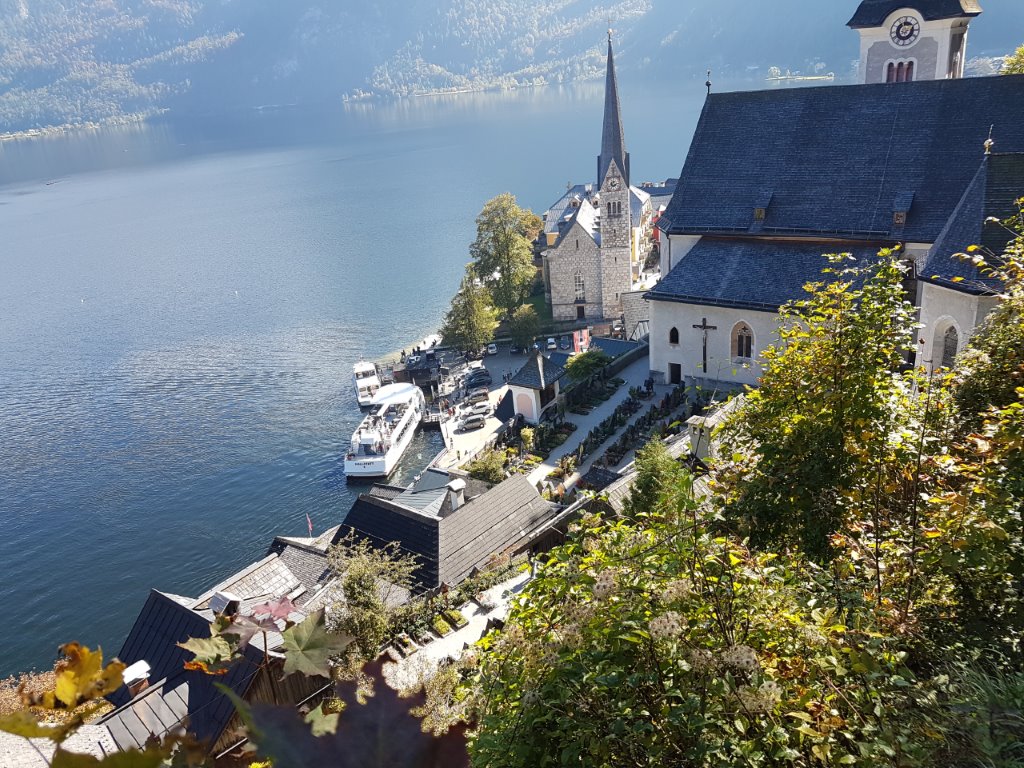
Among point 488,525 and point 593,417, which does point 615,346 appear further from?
point 488,525

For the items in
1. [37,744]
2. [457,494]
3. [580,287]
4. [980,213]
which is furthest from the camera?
[580,287]

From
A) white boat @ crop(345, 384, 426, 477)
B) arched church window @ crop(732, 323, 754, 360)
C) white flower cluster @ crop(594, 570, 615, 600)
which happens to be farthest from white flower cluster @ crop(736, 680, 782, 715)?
white boat @ crop(345, 384, 426, 477)

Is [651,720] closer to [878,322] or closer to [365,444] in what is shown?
[878,322]

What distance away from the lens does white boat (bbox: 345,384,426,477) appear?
34.1 m

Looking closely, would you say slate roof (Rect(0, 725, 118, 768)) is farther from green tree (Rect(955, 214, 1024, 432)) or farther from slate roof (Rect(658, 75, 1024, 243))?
slate roof (Rect(658, 75, 1024, 243))

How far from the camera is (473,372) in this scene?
149ft

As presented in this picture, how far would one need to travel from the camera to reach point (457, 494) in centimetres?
2258

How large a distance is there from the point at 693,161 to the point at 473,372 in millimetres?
19752

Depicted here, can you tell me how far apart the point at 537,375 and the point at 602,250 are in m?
19.2

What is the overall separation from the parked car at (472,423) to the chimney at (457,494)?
13.1 meters

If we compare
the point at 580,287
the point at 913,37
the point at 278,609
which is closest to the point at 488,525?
the point at 278,609

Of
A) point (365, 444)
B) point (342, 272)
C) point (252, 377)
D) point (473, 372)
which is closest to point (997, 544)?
point (365, 444)

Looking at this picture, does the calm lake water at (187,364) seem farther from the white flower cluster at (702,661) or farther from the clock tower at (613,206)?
the white flower cluster at (702,661)

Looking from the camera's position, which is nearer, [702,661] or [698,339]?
[702,661]
